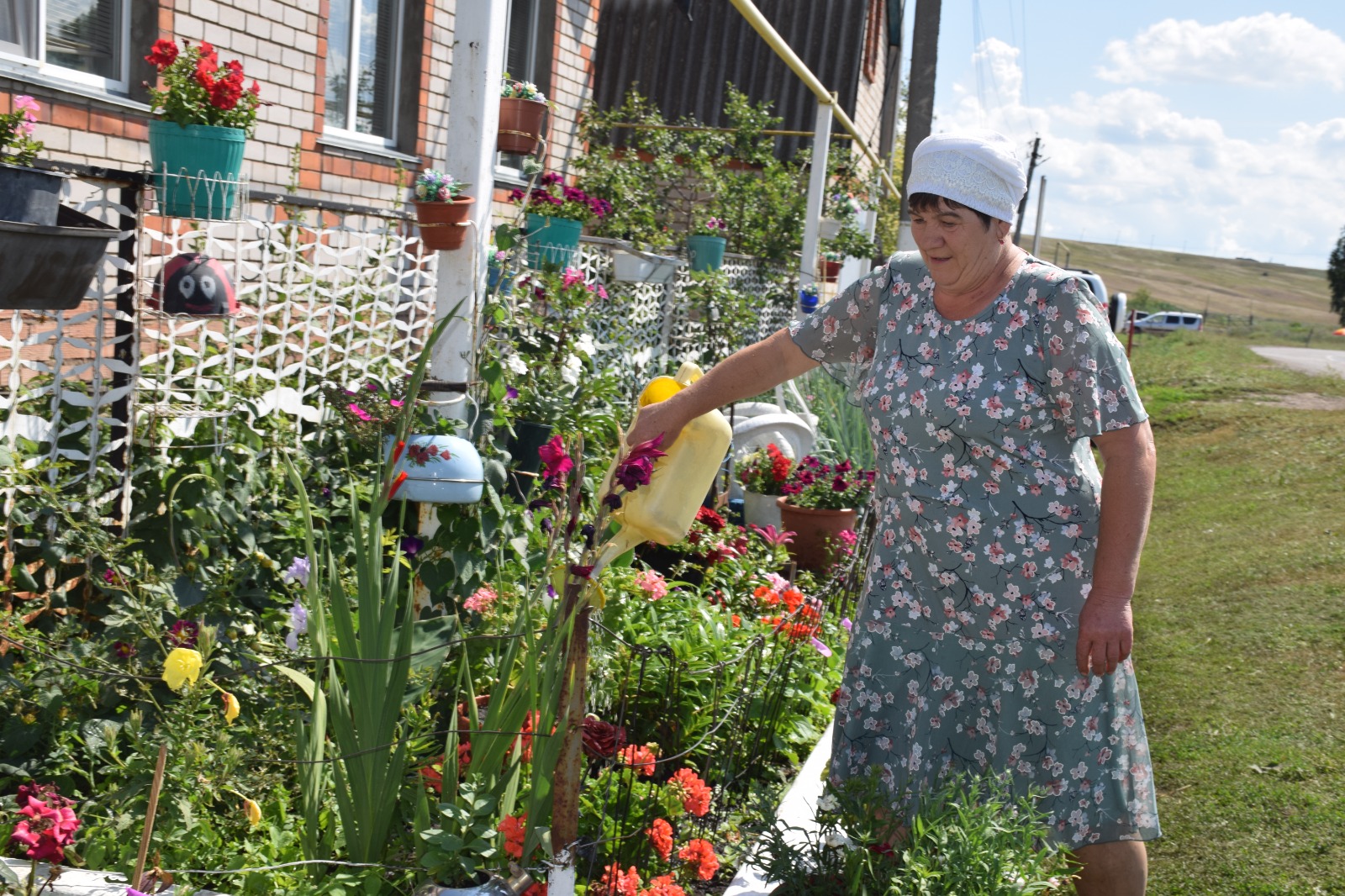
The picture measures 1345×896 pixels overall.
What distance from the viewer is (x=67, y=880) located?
1.86 meters

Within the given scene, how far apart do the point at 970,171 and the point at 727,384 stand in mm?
569

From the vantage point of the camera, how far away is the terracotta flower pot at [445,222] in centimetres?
276

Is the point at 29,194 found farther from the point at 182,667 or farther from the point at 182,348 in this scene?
the point at 182,348

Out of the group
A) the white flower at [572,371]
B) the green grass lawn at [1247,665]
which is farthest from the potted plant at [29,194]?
the green grass lawn at [1247,665]

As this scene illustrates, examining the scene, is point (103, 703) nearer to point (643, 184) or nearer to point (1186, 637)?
point (1186, 637)

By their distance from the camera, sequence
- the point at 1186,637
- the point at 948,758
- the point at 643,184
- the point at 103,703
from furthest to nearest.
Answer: the point at 643,184 < the point at 1186,637 < the point at 103,703 < the point at 948,758

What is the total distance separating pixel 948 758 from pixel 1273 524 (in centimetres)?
664

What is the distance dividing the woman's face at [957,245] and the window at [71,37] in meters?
3.41

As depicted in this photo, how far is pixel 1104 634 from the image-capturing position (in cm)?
197

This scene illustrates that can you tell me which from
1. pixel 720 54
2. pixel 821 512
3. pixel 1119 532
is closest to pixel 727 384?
pixel 1119 532

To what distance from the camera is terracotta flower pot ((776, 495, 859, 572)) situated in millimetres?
5207

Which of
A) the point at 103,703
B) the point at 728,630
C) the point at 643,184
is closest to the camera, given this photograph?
the point at 103,703

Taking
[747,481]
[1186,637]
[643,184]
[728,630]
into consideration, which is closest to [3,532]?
[728,630]

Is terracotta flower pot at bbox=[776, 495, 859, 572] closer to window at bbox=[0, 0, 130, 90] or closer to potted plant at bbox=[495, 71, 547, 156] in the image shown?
potted plant at bbox=[495, 71, 547, 156]
